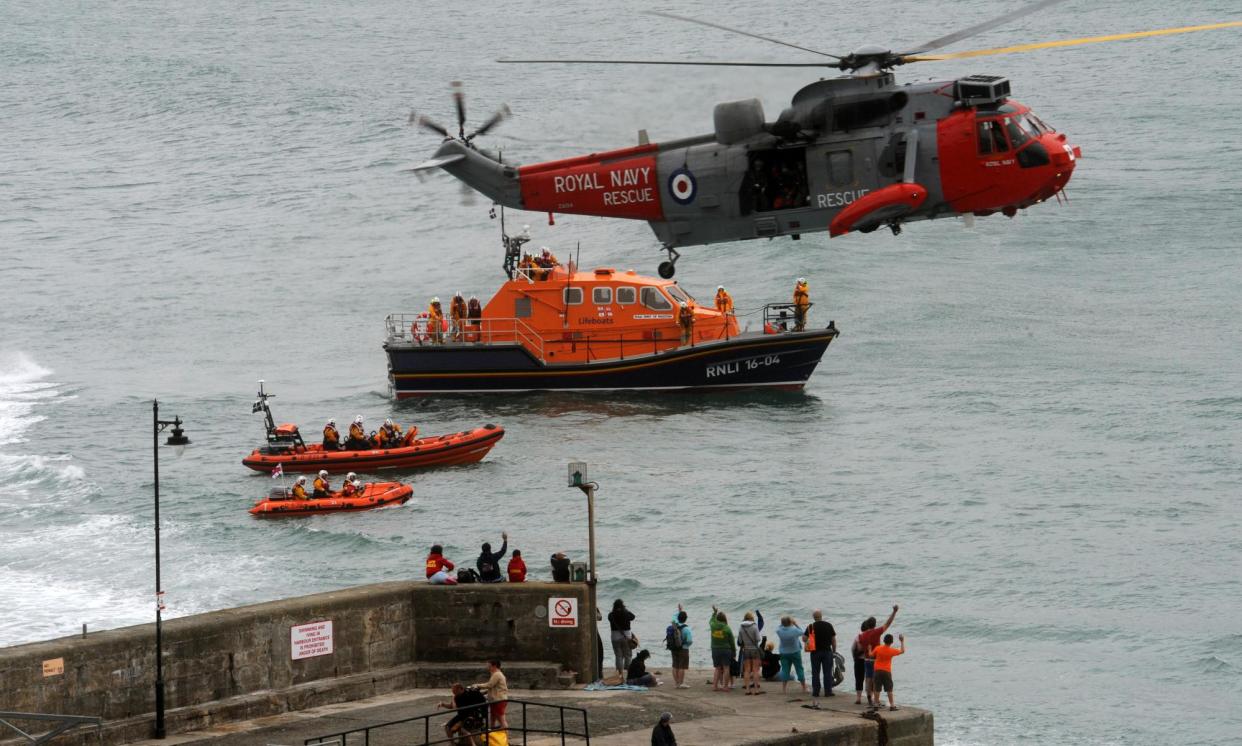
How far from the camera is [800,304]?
54.8 m

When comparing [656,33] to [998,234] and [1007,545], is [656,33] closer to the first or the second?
[998,234]

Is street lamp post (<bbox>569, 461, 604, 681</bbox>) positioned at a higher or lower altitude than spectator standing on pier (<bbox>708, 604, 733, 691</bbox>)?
higher

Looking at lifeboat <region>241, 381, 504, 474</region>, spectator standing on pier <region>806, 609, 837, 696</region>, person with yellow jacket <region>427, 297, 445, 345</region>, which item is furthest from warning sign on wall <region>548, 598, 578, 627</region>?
person with yellow jacket <region>427, 297, 445, 345</region>

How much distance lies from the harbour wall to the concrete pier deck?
289mm

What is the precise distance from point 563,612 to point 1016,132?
9.91 m

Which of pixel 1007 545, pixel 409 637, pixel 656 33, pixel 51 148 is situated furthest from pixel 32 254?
pixel 409 637

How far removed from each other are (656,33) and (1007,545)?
80.0 metres

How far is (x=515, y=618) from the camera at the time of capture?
91.4 feet

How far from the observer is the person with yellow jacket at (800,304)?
179 feet

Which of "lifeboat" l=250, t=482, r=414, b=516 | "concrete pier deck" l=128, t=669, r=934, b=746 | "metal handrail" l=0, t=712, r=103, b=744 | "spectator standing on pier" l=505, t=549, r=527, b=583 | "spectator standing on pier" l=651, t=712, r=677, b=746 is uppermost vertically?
"lifeboat" l=250, t=482, r=414, b=516

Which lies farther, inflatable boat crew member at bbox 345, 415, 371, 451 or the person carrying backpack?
inflatable boat crew member at bbox 345, 415, 371, 451

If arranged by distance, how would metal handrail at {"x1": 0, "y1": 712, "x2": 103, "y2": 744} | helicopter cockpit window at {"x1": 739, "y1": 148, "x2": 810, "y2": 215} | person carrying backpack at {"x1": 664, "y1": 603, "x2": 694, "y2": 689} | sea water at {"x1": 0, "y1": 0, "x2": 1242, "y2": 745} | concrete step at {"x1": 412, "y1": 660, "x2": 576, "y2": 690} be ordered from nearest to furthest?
metal handrail at {"x1": 0, "y1": 712, "x2": 103, "y2": 744}
concrete step at {"x1": 412, "y1": 660, "x2": 576, "y2": 690}
person carrying backpack at {"x1": 664, "y1": 603, "x2": 694, "y2": 689}
helicopter cockpit window at {"x1": 739, "y1": 148, "x2": 810, "y2": 215}
sea water at {"x1": 0, "y1": 0, "x2": 1242, "y2": 745}

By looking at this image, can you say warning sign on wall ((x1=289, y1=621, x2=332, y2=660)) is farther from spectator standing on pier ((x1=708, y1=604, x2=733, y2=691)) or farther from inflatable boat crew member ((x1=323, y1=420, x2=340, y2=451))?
inflatable boat crew member ((x1=323, y1=420, x2=340, y2=451))

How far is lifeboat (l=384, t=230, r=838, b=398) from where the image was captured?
5481 centimetres
